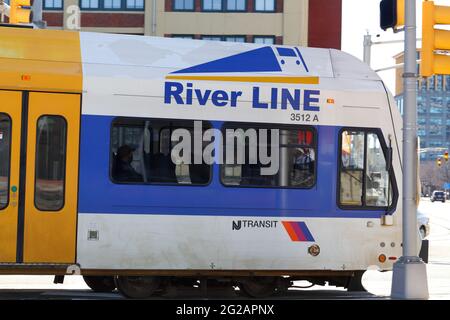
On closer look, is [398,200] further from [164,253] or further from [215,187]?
[164,253]

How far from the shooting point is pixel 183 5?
1687 inches

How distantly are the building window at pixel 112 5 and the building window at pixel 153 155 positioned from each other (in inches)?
1302

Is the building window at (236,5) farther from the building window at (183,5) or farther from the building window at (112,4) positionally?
the building window at (112,4)

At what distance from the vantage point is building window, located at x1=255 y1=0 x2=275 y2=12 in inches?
1692

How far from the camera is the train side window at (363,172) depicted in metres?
11.9

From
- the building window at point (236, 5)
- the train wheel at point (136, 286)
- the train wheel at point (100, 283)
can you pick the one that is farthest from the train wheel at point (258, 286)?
the building window at point (236, 5)

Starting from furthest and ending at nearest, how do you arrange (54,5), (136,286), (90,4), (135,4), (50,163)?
(135,4) < (90,4) < (54,5) < (136,286) < (50,163)

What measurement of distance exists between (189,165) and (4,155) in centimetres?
258

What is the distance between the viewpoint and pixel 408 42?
39.6 feet

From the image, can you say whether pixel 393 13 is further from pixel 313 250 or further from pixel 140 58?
pixel 140 58

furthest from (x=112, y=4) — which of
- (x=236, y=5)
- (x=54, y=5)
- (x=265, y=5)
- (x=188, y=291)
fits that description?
(x=188, y=291)

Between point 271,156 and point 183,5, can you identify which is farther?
point 183,5

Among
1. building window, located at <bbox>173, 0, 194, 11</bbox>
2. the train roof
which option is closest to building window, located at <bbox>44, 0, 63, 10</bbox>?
building window, located at <bbox>173, 0, 194, 11</bbox>

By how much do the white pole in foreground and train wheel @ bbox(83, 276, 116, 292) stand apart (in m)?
4.35
